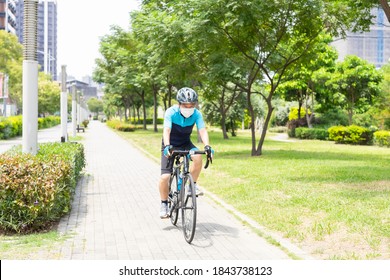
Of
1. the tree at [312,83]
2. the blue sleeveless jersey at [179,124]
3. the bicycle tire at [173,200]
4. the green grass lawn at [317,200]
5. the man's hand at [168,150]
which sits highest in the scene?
the tree at [312,83]

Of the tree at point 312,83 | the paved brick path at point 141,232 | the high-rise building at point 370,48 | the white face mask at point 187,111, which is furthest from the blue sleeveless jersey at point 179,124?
the high-rise building at point 370,48

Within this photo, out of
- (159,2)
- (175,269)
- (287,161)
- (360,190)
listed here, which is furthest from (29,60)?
(159,2)

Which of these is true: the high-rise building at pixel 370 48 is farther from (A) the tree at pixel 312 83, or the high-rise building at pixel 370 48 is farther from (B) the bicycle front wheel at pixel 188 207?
(B) the bicycle front wheel at pixel 188 207

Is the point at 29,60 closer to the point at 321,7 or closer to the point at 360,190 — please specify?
the point at 360,190

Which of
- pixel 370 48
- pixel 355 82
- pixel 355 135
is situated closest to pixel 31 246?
A: pixel 355 135

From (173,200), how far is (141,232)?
1.87 feet

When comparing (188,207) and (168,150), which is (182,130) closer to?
(168,150)

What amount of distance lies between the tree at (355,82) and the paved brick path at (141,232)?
94.1 ft

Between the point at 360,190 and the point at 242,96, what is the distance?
95.5 feet

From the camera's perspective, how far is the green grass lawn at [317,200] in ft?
20.8

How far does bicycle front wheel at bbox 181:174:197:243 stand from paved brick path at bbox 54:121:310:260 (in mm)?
129

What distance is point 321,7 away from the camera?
17.2 meters

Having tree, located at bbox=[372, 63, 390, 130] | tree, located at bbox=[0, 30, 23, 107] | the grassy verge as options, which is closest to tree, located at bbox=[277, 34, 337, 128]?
tree, located at bbox=[372, 63, 390, 130]

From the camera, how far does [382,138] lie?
2906cm
